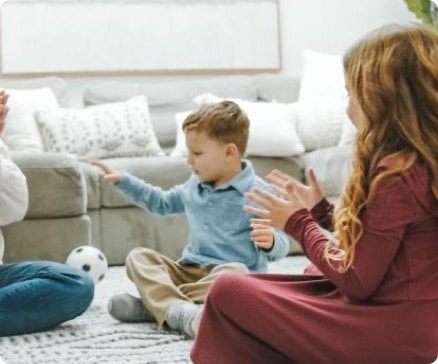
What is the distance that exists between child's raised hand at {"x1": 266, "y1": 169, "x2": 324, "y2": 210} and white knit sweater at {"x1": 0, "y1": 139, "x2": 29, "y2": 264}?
2.47ft

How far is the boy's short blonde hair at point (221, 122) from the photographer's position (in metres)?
2.01

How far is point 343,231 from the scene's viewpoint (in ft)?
4.10

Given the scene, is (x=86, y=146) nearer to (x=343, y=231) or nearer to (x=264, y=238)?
(x=264, y=238)

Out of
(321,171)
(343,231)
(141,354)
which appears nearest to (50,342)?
(141,354)

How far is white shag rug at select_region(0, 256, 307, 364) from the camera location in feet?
5.40

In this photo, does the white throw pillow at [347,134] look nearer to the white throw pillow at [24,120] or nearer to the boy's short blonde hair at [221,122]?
the white throw pillow at [24,120]

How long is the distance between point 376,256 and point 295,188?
0.93ft

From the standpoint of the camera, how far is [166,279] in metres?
1.96

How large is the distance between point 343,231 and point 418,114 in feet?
0.68

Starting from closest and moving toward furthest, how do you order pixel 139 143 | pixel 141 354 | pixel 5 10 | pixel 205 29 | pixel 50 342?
1. pixel 141 354
2. pixel 50 342
3. pixel 139 143
4. pixel 5 10
5. pixel 205 29

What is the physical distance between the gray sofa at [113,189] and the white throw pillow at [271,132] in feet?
0.13

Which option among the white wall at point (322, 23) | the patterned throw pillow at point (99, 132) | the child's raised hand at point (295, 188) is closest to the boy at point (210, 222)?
the child's raised hand at point (295, 188)

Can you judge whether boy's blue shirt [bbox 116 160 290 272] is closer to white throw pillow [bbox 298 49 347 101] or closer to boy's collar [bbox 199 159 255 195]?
→ boy's collar [bbox 199 159 255 195]

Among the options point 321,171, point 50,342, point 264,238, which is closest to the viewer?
point 264,238
